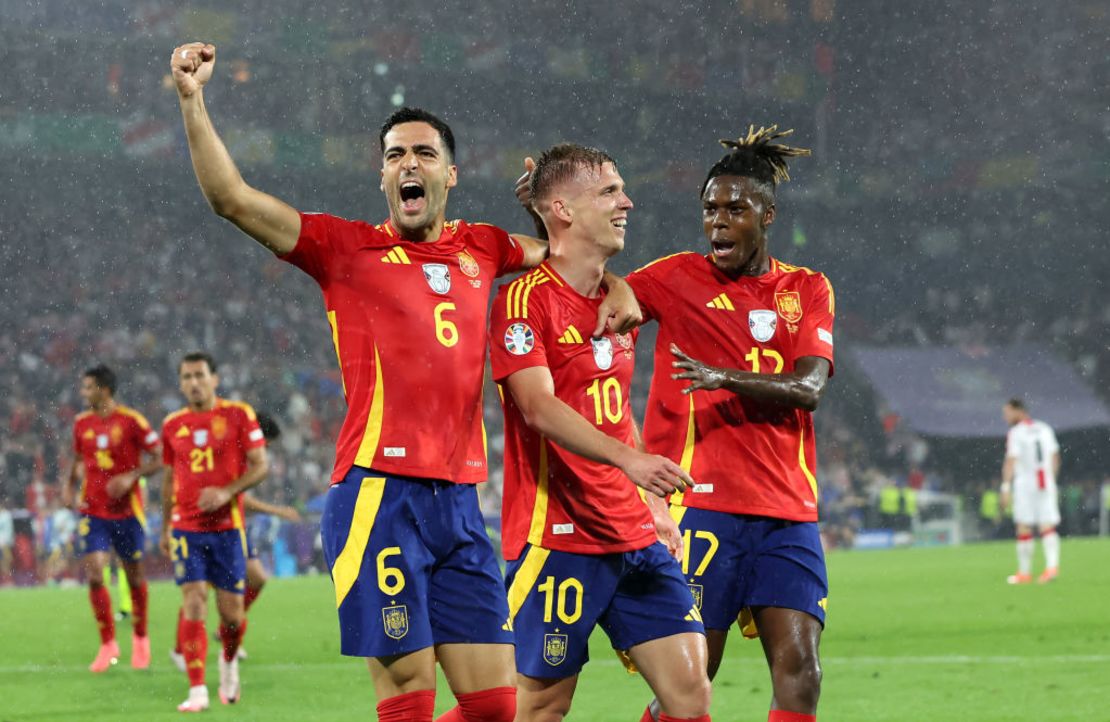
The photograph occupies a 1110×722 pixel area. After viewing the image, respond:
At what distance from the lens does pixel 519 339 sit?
4238 millimetres

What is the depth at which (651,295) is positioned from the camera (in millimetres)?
4949

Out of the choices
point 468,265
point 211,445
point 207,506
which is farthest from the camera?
point 211,445

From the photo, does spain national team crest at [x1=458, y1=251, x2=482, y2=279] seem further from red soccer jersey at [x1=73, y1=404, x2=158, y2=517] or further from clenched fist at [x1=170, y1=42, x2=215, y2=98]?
red soccer jersey at [x1=73, y1=404, x2=158, y2=517]

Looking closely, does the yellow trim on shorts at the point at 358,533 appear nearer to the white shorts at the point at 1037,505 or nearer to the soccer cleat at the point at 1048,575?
the soccer cleat at the point at 1048,575

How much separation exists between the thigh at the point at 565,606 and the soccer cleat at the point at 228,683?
4394 millimetres

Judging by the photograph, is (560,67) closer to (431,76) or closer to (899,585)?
(431,76)

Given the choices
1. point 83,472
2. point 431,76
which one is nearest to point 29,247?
point 431,76

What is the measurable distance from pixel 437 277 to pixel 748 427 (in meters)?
1.27

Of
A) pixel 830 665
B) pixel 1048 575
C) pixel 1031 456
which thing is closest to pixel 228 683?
pixel 830 665

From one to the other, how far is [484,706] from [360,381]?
37.7 inches

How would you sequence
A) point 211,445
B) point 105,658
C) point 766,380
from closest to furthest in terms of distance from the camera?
point 766,380
point 211,445
point 105,658

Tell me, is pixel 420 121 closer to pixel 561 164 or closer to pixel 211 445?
pixel 561 164

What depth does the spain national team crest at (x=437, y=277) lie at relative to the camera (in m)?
4.08

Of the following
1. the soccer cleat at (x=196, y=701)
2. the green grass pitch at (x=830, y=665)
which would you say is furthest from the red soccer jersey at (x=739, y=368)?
the soccer cleat at (x=196, y=701)
